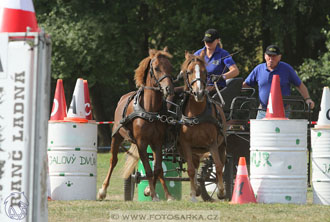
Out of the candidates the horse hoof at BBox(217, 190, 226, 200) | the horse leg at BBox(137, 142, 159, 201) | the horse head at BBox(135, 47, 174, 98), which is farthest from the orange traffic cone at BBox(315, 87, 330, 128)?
the horse leg at BBox(137, 142, 159, 201)

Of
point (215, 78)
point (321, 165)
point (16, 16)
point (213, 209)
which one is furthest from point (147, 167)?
point (16, 16)

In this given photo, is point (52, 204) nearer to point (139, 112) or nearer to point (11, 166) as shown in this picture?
point (139, 112)

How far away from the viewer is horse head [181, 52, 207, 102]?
9.53 meters

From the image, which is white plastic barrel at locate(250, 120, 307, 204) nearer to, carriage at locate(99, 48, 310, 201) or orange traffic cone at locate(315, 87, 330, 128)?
orange traffic cone at locate(315, 87, 330, 128)

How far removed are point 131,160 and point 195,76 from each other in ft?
7.81

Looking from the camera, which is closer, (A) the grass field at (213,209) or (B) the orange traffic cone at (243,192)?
(A) the grass field at (213,209)

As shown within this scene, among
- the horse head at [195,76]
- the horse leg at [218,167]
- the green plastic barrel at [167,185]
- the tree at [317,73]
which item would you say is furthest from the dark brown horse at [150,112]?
the tree at [317,73]

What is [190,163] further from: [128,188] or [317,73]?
[317,73]

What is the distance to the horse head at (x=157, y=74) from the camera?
9758 mm

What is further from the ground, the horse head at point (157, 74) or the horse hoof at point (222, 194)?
the horse head at point (157, 74)

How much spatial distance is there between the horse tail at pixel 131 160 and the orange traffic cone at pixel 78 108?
1137 mm

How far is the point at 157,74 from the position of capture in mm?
10000

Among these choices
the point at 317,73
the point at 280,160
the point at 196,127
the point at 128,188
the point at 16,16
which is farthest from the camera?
the point at 317,73

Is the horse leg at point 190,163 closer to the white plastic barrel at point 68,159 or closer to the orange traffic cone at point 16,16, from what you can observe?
the white plastic barrel at point 68,159
